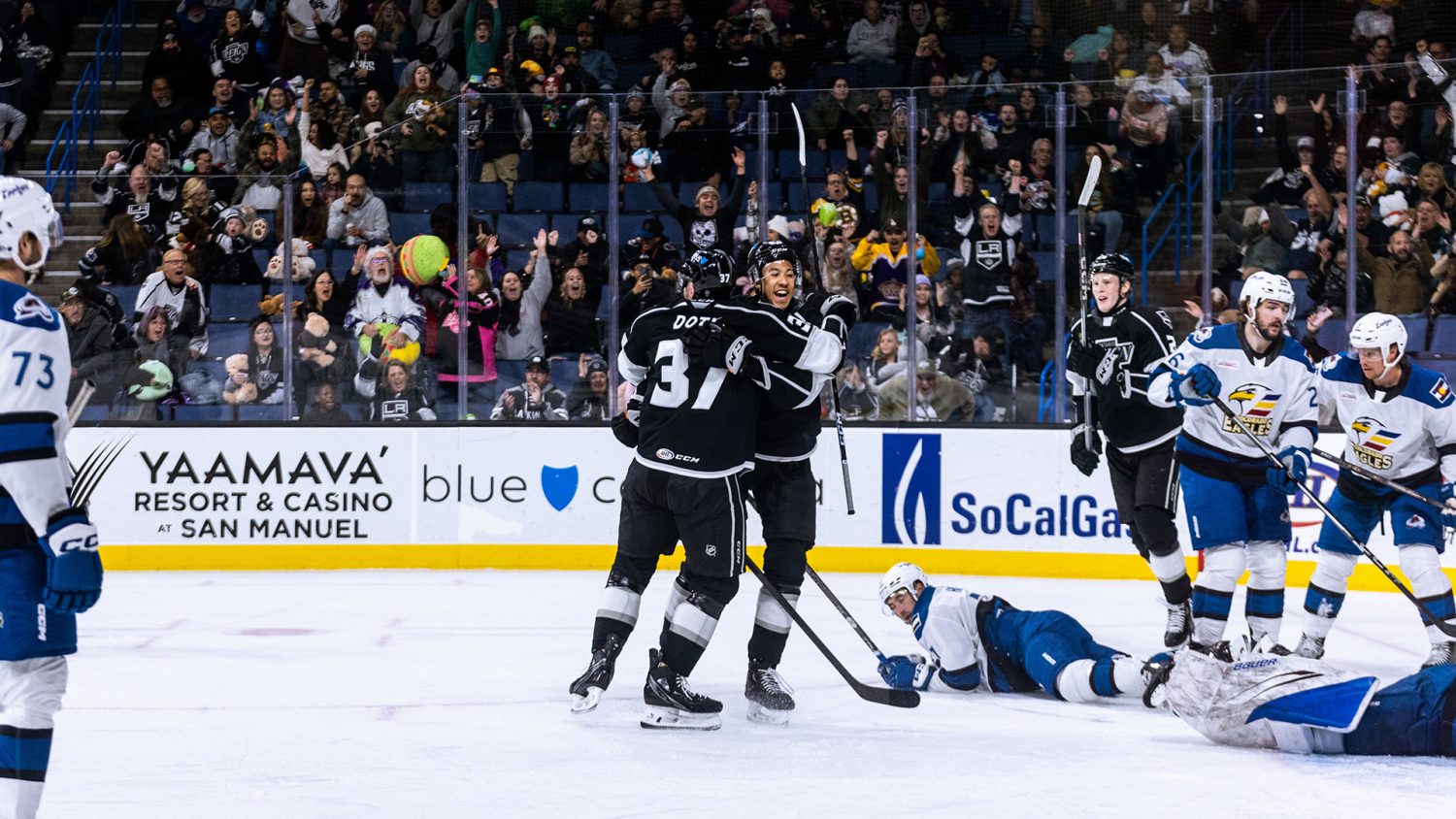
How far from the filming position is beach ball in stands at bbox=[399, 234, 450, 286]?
8.33 meters

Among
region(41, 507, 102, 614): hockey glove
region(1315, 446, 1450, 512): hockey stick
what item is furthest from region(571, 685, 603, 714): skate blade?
region(1315, 446, 1450, 512): hockey stick

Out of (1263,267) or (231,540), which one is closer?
(1263,267)

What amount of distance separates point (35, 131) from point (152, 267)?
4.40 m

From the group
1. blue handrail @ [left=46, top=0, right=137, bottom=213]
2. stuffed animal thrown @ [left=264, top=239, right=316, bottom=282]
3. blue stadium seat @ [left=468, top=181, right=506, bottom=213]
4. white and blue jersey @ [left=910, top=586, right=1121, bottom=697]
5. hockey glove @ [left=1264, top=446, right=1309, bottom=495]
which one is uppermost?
blue handrail @ [left=46, top=0, right=137, bottom=213]

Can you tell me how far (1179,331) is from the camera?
770 centimetres

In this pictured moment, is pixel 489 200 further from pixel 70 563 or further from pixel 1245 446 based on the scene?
pixel 70 563

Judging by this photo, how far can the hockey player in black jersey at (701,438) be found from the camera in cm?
441

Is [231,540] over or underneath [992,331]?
underneath

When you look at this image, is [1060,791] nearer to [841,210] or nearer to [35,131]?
[841,210]

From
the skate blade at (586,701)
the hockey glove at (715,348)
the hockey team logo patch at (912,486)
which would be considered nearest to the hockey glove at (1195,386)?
the hockey glove at (715,348)

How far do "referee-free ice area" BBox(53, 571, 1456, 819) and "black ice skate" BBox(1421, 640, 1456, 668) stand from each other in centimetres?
17

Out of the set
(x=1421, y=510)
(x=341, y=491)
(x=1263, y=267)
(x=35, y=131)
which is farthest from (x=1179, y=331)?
(x=35, y=131)

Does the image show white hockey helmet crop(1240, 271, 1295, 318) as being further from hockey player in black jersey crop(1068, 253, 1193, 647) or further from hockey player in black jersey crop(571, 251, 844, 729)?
hockey player in black jersey crop(571, 251, 844, 729)

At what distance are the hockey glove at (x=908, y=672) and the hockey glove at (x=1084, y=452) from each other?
122cm
